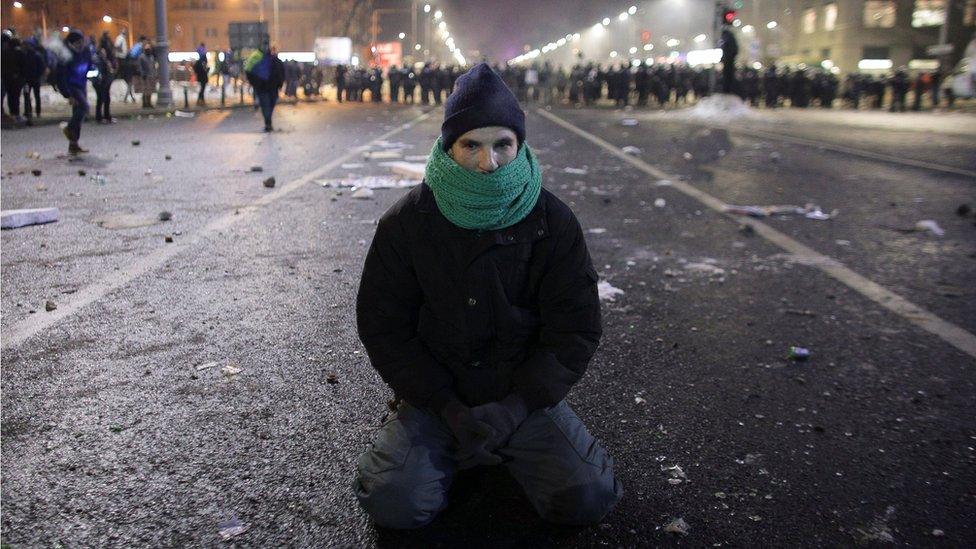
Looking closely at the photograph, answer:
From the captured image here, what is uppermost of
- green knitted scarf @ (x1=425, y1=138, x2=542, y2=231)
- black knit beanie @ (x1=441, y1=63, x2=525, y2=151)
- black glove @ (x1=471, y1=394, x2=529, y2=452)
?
black knit beanie @ (x1=441, y1=63, x2=525, y2=151)

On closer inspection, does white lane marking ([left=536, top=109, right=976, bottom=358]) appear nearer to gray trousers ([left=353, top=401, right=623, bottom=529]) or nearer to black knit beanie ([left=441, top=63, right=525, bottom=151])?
gray trousers ([left=353, top=401, right=623, bottom=529])

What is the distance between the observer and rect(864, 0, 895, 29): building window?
4825 cm

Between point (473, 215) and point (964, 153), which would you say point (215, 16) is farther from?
point (473, 215)

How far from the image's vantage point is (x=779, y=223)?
6664mm

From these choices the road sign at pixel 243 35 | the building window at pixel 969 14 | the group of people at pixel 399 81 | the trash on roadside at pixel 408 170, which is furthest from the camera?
the building window at pixel 969 14

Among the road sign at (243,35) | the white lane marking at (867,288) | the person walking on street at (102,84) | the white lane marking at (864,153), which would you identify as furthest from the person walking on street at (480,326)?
the road sign at (243,35)

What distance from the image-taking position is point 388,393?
3061 mm

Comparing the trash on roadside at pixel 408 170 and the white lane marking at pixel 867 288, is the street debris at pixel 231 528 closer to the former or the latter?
the white lane marking at pixel 867 288

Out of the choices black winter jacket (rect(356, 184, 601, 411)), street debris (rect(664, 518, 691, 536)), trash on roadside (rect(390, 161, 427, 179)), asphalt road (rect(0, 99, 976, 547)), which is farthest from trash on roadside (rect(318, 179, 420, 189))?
street debris (rect(664, 518, 691, 536))

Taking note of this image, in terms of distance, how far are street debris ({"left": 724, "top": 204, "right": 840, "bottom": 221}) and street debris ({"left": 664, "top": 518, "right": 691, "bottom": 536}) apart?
5.26m

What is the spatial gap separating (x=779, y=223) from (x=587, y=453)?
4.99 metres

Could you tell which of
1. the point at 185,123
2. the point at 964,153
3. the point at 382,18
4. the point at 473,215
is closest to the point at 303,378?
the point at 473,215

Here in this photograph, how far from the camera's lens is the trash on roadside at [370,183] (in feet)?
27.7

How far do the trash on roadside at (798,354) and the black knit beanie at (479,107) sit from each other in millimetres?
1910
